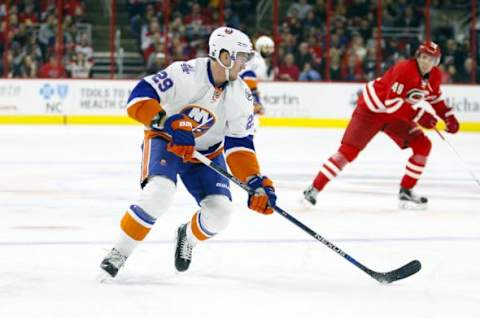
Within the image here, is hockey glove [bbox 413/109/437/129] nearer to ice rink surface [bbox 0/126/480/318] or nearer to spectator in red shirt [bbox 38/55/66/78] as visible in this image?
ice rink surface [bbox 0/126/480/318]

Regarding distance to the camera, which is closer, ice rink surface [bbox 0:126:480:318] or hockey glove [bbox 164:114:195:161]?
ice rink surface [bbox 0:126:480:318]

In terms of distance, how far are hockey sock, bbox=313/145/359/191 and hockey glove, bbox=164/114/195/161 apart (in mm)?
2983

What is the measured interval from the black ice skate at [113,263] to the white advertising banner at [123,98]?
10.5 metres

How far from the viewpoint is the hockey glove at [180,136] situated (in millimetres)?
3963

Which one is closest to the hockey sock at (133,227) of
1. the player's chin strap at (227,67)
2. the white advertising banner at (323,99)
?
the player's chin strap at (227,67)

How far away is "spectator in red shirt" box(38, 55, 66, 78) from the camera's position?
583 inches

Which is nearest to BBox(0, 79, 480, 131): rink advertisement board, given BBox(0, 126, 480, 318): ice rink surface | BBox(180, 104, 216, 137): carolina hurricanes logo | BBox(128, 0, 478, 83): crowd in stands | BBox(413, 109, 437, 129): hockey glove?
BBox(128, 0, 478, 83): crowd in stands

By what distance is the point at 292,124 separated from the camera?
14664mm

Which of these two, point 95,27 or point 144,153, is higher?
point 144,153

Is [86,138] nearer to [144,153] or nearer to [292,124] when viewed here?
[292,124]

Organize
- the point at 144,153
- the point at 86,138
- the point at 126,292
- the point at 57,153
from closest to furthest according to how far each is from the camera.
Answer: the point at 126,292 → the point at 144,153 → the point at 57,153 → the point at 86,138

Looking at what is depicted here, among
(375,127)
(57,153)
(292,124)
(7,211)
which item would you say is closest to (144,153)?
(7,211)

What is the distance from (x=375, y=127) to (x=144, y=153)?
2992mm

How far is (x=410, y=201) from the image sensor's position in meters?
6.95
